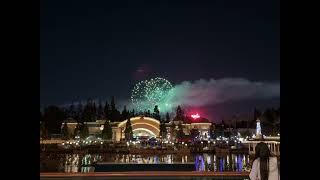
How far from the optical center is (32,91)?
1573mm

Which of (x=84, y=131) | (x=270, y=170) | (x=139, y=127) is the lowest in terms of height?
(x=270, y=170)

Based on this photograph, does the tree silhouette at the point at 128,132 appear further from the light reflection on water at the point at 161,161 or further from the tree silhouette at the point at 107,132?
the light reflection on water at the point at 161,161

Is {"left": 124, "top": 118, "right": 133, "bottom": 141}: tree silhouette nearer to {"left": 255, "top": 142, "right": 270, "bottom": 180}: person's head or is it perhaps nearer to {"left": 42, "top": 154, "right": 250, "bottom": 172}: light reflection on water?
{"left": 42, "top": 154, "right": 250, "bottom": 172}: light reflection on water

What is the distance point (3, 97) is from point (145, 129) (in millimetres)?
64235

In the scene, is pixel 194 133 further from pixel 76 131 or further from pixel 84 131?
pixel 76 131

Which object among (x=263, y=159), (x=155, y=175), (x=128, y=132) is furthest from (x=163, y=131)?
(x=263, y=159)

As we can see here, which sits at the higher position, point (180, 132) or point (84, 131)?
point (84, 131)

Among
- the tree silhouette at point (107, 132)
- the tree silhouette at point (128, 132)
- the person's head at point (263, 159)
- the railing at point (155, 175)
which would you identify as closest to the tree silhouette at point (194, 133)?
the tree silhouette at point (128, 132)

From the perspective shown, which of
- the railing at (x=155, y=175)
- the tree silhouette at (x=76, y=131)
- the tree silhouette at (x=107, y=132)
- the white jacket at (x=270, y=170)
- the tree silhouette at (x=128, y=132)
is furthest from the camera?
the tree silhouette at (x=107, y=132)

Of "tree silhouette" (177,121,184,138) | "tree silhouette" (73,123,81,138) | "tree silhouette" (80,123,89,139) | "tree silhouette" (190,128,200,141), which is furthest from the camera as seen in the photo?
"tree silhouette" (190,128,200,141)

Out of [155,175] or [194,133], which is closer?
[155,175]

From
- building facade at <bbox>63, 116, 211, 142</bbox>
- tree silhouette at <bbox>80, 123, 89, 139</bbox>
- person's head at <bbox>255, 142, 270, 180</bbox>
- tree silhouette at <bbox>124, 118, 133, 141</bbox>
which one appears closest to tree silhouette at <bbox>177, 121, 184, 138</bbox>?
building facade at <bbox>63, 116, 211, 142</bbox>

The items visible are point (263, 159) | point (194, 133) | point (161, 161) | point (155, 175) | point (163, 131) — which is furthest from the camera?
point (194, 133)

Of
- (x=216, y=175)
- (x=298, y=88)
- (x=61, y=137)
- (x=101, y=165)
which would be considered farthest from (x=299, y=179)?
(x=61, y=137)
